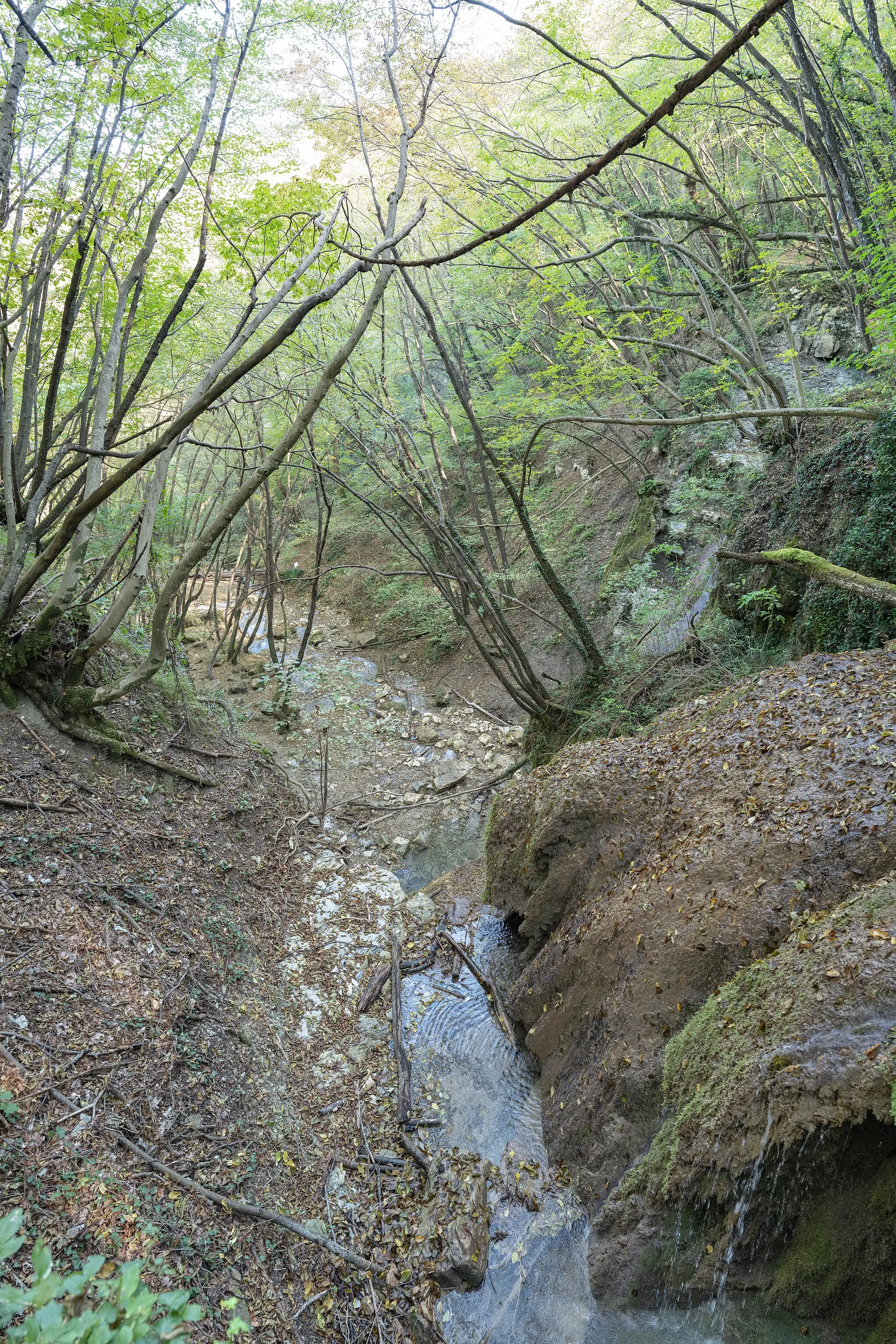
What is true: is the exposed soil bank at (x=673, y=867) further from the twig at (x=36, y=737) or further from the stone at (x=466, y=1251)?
the twig at (x=36, y=737)

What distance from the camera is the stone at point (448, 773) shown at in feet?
34.9

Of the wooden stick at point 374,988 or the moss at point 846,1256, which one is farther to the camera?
the wooden stick at point 374,988

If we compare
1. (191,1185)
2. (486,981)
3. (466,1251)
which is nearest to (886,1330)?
(466,1251)

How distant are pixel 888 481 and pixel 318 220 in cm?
582

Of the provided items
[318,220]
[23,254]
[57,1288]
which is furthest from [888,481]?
[23,254]

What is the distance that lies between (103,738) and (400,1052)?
393 centimetres

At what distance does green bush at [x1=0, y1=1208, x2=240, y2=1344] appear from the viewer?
1150 mm

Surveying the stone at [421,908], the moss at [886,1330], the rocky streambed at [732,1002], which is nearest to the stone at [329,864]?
the stone at [421,908]

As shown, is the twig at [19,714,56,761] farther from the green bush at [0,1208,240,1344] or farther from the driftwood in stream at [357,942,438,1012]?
the green bush at [0,1208,240,1344]

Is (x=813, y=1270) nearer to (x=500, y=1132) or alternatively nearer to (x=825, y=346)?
(x=500, y=1132)

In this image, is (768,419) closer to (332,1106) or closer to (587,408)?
(587,408)

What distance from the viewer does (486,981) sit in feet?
21.1

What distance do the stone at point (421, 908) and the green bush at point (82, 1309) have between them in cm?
629

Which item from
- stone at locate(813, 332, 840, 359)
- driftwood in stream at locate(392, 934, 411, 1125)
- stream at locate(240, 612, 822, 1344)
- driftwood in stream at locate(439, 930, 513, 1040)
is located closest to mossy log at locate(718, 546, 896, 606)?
stream at locate(240, 612, 822, 1344)
